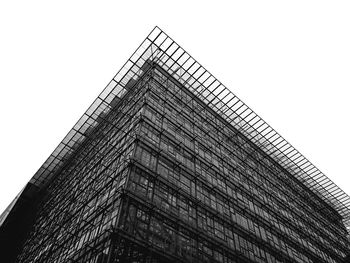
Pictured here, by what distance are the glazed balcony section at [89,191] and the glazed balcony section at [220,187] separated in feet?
5.95

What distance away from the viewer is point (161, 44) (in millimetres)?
29141

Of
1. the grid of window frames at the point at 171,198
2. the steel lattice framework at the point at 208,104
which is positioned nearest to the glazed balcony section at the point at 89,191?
the grid of window frames at the point at 171,198

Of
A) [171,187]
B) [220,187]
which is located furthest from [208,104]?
[171,187]

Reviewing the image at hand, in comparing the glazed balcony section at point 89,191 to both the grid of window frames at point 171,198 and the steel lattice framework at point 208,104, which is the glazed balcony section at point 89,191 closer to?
the grid of window frames at point 171,198

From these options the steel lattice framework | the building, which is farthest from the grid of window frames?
the steel lattice framework

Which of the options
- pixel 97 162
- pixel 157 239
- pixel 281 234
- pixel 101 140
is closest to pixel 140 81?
pixel 101 140

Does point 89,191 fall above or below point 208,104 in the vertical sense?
below

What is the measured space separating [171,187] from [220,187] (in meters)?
6.98

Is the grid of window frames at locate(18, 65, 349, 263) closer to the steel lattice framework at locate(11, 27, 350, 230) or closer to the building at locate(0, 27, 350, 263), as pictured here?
the building at locate(0, 27, 350, 263)

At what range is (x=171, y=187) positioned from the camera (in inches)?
761

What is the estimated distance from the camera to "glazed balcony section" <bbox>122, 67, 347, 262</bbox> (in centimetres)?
1950

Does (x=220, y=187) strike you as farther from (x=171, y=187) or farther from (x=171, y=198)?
(x=171, y=198)

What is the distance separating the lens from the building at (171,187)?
16.4 metres

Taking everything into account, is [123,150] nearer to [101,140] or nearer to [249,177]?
[101,140]
